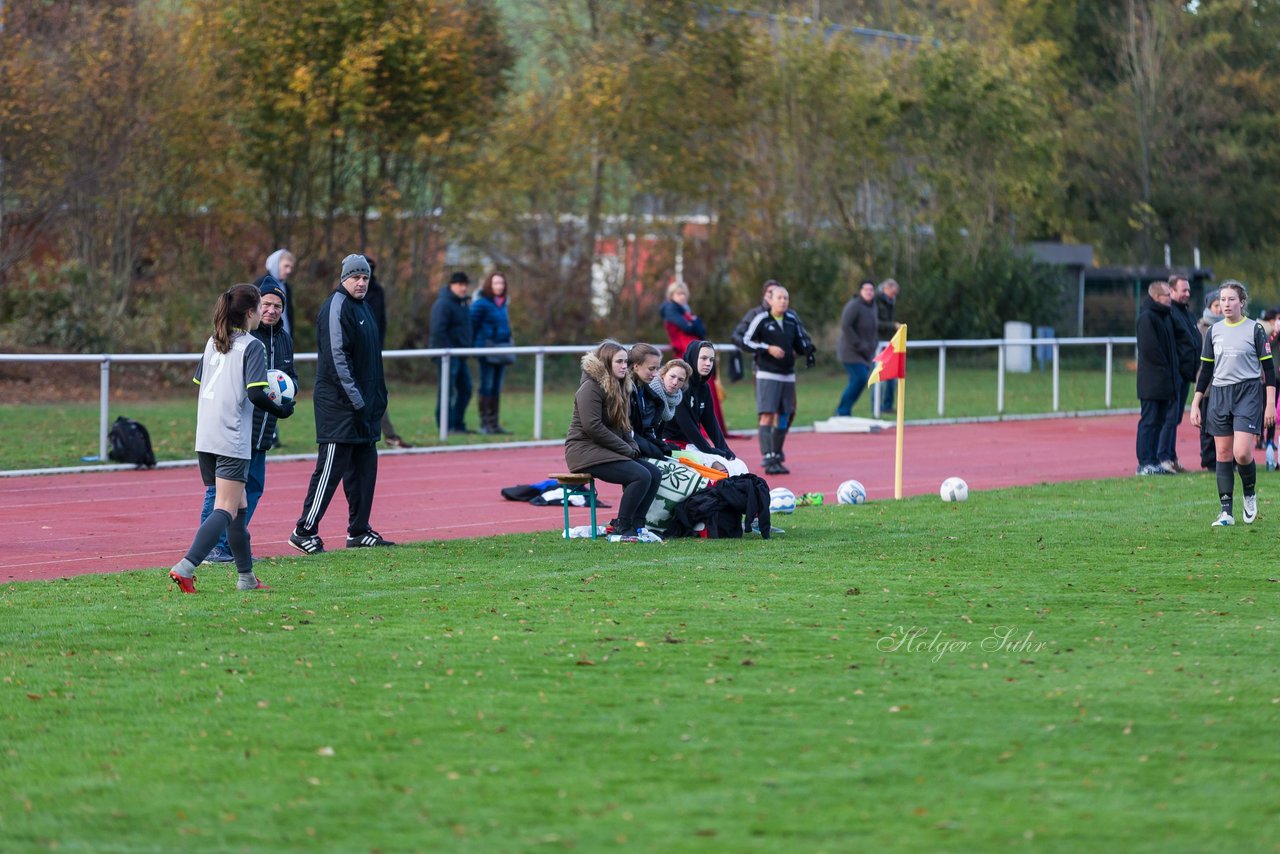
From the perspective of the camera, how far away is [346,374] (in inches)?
437

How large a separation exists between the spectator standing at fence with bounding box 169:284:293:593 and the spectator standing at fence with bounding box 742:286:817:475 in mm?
7847

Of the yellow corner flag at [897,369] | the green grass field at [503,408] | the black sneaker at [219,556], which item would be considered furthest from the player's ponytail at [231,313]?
the green grass field at [503,408]

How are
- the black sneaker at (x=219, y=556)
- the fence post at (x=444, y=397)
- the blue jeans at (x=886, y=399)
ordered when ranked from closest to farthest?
the black sneaker at (x=219, y=556)
the fence post at (x=444, y=397)
the blue jeans at (x=886, y=399)

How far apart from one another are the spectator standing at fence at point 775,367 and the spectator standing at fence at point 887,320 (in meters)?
7.33

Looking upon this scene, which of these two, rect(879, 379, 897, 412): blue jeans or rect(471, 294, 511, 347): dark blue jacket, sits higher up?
rect(471, 294, 511, 347): dark blue jacket

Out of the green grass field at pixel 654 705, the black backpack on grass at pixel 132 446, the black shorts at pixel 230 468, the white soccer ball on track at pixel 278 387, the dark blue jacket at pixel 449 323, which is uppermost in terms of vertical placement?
the dark blue jacket at pixel 449 323

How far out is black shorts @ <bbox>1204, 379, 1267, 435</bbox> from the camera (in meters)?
12.3

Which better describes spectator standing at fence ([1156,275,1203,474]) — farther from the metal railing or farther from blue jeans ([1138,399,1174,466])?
the metal railing

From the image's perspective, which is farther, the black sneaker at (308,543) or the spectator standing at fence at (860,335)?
the spectator standing at fence at (860,335)

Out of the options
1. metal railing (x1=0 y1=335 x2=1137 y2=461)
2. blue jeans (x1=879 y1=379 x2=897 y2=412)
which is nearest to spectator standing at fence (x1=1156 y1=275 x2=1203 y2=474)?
metal railing (x1=0 y1=335 x2=1137 y2=461)

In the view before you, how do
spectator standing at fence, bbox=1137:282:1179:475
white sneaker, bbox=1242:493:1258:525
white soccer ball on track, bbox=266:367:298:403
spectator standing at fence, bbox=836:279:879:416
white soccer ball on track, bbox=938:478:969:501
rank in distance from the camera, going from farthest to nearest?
spectator standing at fence, bbox=836:279:879:416
spectator standing at fence, bbox=1137:282:1179:475
white soccer ball on track, bbox=938:478:969:501
white sneaker, bbox=1242:493:1258:525
white soccer ball on track, bbox=266:367:298:403

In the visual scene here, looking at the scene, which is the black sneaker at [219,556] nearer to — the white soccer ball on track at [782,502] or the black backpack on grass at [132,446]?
the white soccer ball on track at [782,502]

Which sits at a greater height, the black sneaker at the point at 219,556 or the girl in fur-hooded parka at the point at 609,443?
the girl in fur-hooded parka at the point at 609,443

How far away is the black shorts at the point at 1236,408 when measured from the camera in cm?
1231
